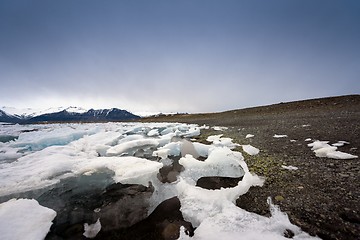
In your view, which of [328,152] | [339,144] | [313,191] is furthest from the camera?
[339,144]

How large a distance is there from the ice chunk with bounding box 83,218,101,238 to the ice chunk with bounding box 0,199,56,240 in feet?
1.66

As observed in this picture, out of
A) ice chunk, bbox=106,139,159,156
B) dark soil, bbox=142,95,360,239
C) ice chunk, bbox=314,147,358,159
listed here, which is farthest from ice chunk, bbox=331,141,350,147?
ice chunk, bbox=106,139,159,156

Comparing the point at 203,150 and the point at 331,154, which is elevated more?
the point at 331,154

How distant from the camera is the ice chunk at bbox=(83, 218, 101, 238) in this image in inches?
93.0

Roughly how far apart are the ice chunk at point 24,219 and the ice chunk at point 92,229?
506 millimetres

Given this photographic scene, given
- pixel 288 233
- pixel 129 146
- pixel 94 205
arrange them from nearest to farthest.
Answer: pixel 288 233 → pixel 94 205 → pixel 129 146

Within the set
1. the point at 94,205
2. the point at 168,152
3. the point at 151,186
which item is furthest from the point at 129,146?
the point at 94,205

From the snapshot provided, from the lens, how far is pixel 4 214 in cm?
262

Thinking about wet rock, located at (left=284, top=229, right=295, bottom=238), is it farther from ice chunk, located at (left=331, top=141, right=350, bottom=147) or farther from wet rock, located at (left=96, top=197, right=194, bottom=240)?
ice chunk, located at (left=331, top=141, right=350, bottom=147)

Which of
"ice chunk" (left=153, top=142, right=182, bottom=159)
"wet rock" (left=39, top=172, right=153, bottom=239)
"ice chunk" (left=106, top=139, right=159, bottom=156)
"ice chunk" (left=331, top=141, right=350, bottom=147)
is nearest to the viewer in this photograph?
"wet rock" (left=39, top=172, right=153, bottom=239)

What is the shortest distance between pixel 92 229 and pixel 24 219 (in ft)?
3.50

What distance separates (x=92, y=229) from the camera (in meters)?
2.46

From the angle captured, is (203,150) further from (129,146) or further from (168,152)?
(129,146)

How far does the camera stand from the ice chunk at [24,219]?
2.30 metres
